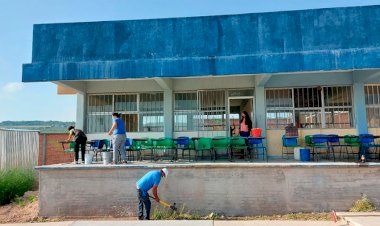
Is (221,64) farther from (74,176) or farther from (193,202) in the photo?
(74,176)

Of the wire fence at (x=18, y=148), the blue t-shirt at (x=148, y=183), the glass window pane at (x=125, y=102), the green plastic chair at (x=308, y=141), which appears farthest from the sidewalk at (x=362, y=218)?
the wire fence at (x=18, y=148)

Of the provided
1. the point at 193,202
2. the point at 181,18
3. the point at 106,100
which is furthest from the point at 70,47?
the point at 193,202

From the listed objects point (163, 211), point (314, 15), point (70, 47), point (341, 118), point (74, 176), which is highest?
point (314, 15)

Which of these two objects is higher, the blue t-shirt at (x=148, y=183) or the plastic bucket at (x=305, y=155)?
the plastic bucket at (x=305, y=155)

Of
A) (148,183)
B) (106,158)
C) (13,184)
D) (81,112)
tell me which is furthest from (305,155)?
(13,184)

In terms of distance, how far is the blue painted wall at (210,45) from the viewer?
426 inches

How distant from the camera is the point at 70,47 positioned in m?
12.3

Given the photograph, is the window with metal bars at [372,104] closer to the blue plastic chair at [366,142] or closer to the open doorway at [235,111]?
the blue plastic chair at [366,142]

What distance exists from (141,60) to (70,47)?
3048mm

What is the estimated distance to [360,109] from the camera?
39.6 ft

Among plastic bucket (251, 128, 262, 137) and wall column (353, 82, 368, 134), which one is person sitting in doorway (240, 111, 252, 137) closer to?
plastic bucket (251, 128, 262, 137)

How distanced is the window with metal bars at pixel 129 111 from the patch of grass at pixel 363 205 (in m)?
7.18

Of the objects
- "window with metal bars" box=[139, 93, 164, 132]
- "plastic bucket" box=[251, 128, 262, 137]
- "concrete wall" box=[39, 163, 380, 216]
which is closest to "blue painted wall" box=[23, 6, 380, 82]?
"window with metal bars" box=[139, 93, 164, 132]

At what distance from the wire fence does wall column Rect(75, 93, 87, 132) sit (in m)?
2.52
